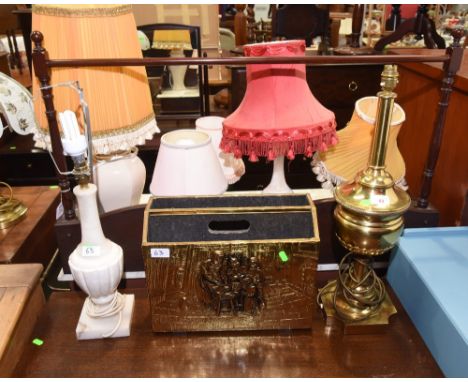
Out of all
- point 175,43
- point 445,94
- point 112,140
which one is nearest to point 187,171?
point 112,140

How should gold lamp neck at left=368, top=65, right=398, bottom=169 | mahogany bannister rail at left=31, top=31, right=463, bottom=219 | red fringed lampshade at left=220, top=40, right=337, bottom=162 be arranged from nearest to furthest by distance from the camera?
gold lamp neck at left=368, top=65, right=398, bottom=169, mahogany bannister rail at left=31, top=31, right=463, bottom=219, red fringed lampshade at left=220, top=40, right=337, bottom=162

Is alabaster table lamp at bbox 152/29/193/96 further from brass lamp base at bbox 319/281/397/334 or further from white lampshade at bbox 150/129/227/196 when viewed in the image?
brass lamp base at bbox 319/281/397/334

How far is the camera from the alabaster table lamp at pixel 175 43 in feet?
6.53

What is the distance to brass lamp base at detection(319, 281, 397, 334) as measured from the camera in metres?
0.95

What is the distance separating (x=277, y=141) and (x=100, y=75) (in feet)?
1.47

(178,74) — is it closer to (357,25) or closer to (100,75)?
(357,25)

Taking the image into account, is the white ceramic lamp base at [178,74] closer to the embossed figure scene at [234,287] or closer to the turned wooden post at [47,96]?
the turned wooden post at [47,96]

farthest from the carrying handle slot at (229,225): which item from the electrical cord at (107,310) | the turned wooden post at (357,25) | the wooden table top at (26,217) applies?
the turned wooden post at (357,25)

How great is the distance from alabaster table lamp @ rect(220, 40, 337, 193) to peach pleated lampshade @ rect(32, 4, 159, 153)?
249mm

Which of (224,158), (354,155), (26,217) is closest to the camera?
(354,155)

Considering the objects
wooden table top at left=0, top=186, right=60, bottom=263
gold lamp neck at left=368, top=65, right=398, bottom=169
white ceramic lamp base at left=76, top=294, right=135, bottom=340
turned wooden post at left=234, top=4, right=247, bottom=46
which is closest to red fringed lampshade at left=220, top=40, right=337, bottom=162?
gold lamp neck at left=368, top=65, right=398, bottom=169

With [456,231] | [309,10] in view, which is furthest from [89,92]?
[309,10]

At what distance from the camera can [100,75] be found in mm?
1016

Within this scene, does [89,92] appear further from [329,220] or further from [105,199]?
[329,220]
